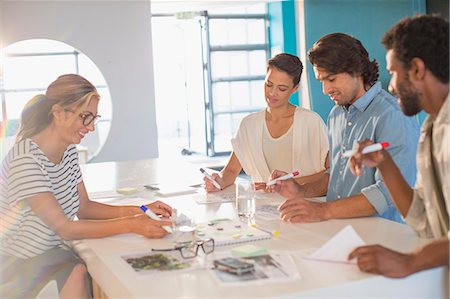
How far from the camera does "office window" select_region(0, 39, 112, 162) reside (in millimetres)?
8023

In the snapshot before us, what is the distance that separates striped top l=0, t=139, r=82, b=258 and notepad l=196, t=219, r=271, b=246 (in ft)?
1.97

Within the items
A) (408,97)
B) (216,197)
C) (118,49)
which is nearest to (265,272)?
(408,97)

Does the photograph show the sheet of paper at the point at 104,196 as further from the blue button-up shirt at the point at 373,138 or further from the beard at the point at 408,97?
the beard at the point at 408,97

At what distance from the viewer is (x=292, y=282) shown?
1604mm

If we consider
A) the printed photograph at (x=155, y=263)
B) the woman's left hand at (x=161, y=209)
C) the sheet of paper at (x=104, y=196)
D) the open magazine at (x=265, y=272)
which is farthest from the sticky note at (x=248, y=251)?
the sheet of paper at (x=104, y=196)

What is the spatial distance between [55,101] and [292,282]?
1288 mm

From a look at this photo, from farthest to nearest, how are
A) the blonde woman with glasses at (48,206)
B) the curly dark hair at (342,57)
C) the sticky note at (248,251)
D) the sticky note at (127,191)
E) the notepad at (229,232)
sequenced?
the sticky note at (127,191) < the curly dark hair at (342,57) < the blonde woman with glasses at (48,206) < the notepad at (229,232) < the sticky note at (248,251)

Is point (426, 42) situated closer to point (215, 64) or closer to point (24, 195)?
point (24, 195)

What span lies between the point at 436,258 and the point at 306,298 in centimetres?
40

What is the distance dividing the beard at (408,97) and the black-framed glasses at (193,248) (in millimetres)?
723

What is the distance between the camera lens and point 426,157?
5.96ft

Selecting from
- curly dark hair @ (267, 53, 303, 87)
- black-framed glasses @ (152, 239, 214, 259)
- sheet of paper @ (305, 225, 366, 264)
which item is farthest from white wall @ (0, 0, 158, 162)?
sheet of paper @ (305, 225, 366, 264)

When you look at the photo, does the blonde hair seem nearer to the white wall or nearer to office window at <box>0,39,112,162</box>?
office window at <box>0,39,112,162</box>

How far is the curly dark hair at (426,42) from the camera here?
1.71 m
